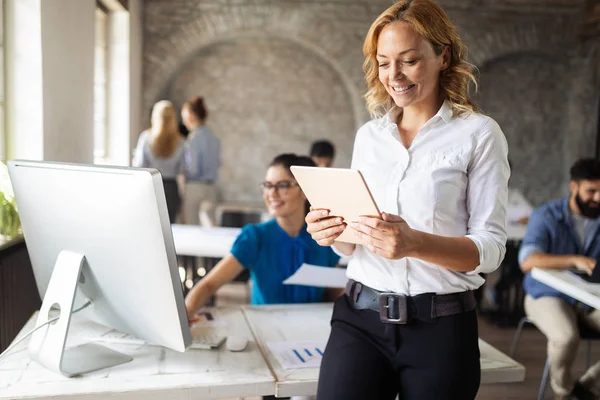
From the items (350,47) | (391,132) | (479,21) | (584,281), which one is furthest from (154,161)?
(479,21)

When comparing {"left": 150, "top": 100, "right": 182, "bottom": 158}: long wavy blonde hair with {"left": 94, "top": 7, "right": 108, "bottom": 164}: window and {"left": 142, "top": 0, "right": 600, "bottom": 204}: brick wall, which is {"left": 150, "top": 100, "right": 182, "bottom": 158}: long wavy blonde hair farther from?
{"left": 142, "top": 0, "right": 600, "bottom": 204}: brick wall

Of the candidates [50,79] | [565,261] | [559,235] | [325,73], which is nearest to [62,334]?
[50,79]

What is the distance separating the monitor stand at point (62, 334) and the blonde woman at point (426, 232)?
22.0 inches

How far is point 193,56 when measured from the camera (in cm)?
712

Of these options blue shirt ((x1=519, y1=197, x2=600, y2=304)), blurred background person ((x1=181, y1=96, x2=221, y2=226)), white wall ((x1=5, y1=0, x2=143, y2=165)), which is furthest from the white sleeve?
blurred background person ((x1=181, y1=96, x2=221, y2=226))

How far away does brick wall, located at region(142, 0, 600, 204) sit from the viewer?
6.88 m

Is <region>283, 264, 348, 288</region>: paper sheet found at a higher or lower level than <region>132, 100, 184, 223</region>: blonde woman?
lower

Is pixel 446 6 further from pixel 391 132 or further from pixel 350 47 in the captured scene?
pixel 391 132

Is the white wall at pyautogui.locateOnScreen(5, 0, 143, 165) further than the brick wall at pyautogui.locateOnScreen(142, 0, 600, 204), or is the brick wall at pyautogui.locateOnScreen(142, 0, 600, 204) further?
the brick wall at pyautogui.locateOnScreen(142, 0, 600, 204)

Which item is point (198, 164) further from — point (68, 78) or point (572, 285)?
point (572, 285)

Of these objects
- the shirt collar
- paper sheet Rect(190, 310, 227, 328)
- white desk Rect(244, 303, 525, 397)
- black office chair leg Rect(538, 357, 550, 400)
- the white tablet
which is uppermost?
the shirt collar

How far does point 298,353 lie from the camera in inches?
Result: 60.8

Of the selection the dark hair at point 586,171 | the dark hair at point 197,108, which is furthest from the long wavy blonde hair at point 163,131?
the dark hair at point 586,171

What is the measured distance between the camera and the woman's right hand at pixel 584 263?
280 cm
